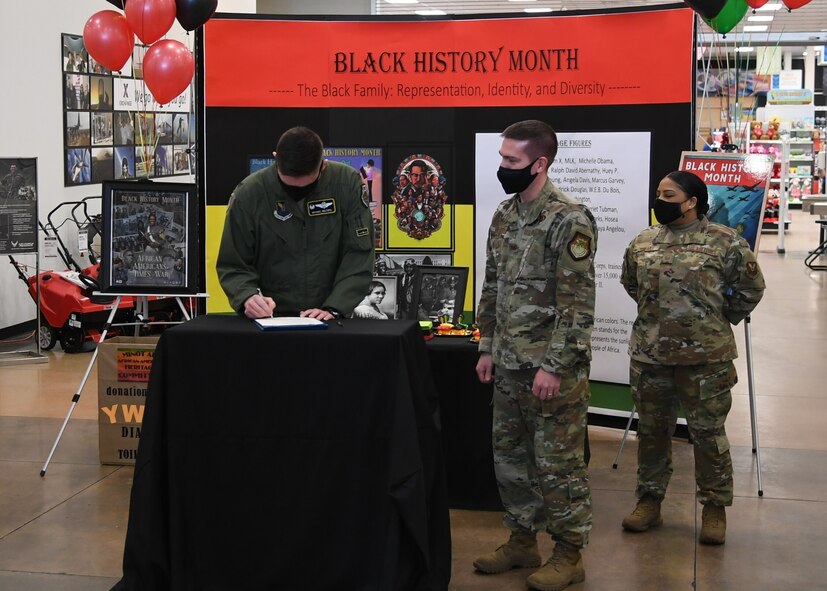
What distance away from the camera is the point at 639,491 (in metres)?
4.33

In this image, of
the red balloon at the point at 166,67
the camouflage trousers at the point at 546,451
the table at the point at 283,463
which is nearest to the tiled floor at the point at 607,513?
the camouflage trousers at the point at 546,451

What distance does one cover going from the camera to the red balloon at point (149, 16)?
586 cm

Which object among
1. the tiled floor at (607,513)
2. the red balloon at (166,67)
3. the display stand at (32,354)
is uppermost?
the red balloon at (166,67)

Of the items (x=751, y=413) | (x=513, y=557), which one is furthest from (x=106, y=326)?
(x=751, y=413)

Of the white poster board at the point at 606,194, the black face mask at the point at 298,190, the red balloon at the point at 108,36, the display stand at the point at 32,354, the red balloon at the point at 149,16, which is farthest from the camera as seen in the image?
the display stand at the point at 32,354

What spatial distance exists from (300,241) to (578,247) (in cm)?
100

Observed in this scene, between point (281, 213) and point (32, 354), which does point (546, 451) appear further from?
point (32, 354)

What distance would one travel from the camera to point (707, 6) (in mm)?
4902

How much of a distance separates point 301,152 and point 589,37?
244 cm

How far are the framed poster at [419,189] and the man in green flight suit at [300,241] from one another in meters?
1.78

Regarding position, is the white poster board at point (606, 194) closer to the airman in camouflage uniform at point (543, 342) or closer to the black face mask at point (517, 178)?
the airman in camouflage uniform at point (543, 342)

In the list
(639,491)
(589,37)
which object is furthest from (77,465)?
(589,37)

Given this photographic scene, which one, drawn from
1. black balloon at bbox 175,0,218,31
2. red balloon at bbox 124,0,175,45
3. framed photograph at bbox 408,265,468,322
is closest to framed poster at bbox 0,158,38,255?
red balloon at bbox 124,0,175,45

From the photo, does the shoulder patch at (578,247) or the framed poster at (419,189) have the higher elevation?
the framed poster at (419,189)
